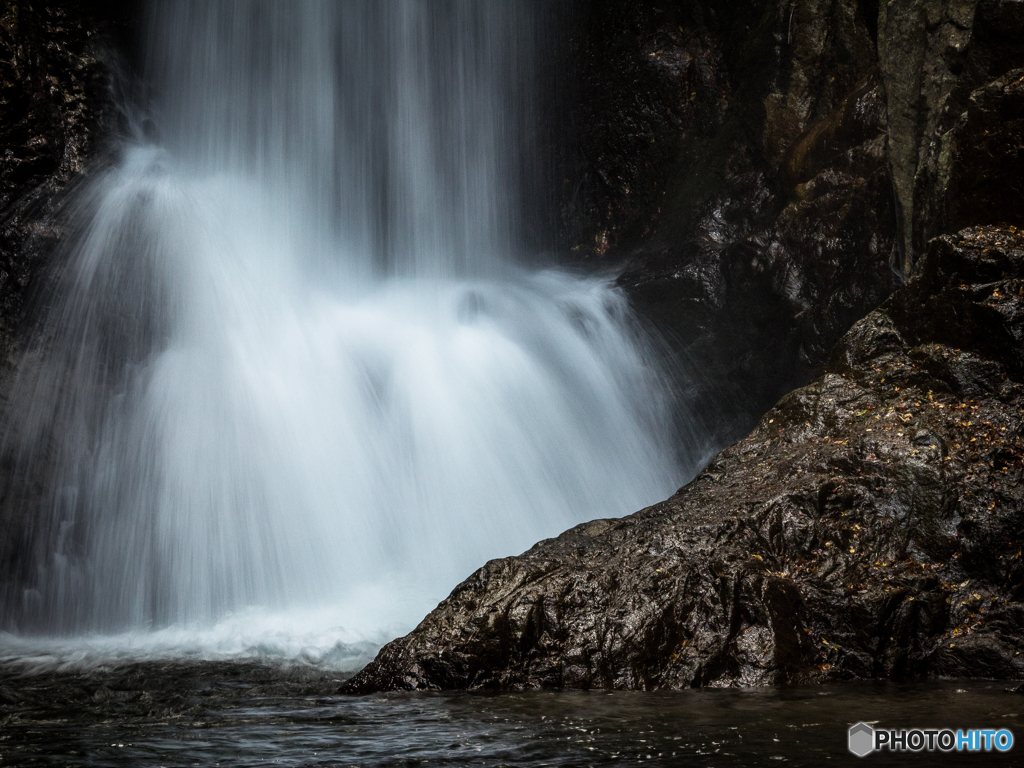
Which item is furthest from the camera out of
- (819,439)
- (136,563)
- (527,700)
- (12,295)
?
(12,295)

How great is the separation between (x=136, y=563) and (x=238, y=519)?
122 cm

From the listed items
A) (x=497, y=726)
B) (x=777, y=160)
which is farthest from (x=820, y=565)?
(x=777, y=160)

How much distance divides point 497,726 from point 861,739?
142 centimetres

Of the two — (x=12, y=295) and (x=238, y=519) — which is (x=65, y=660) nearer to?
(x=238, y=519)

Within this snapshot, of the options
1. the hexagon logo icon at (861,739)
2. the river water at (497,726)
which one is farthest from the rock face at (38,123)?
the hexagon logo icon at (861,739)

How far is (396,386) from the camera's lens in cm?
1006

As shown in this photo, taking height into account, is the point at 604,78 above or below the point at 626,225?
above

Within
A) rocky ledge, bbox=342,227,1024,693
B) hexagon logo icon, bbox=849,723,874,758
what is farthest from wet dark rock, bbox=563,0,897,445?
hexagon logo icon, bbox=849,723,874,758

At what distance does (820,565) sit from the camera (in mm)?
4824

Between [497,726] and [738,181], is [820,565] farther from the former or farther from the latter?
[738,181]

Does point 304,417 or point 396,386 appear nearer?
point 304,417

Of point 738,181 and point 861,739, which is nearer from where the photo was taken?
point 861,739

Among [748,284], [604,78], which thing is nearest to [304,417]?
[748,284]

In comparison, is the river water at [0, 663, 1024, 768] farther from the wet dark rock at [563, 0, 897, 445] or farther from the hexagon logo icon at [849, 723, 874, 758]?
the wet dark rock at [563, 0, 897, 445]
